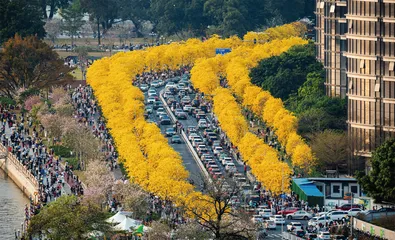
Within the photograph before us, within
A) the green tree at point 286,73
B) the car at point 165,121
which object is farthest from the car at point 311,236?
the green tree at point 286,73

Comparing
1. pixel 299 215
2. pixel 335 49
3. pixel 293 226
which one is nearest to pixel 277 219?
pixel 299 215

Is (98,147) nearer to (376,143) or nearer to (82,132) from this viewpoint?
(82,132)

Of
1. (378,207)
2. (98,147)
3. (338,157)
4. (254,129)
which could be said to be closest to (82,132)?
(98,147)

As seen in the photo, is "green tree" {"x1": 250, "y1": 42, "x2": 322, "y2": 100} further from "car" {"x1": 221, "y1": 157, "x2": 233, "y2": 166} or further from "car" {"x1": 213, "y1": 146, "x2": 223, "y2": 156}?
"car" {"x1": 221, "y1": 157, "x2": 233, "y2": 166}

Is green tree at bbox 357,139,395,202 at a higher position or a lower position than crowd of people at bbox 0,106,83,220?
higher

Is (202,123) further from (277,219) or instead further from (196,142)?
(277,219)

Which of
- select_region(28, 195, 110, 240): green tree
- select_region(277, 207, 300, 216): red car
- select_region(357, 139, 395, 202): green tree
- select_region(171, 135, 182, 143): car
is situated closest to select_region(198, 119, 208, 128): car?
select_region(171, 135, 182, 143): car
